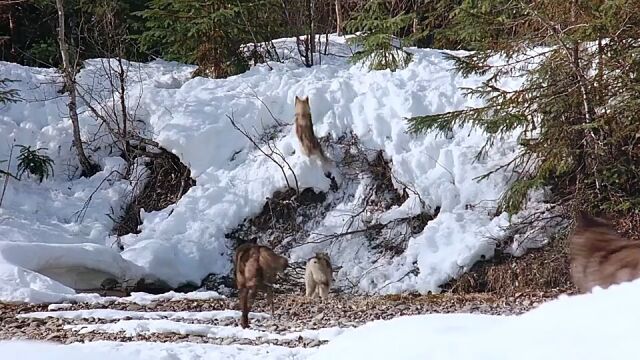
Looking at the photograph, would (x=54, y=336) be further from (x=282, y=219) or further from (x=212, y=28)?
(x=212, y=28)

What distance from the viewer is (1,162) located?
15305 millimetres

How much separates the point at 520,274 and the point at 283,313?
157 inches

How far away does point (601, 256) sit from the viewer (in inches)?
158

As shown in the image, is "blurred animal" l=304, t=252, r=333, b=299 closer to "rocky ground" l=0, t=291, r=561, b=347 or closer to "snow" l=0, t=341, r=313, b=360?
"rocky ground" l=0, t=291, r=561, b=347

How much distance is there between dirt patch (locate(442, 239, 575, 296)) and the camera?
1069cm

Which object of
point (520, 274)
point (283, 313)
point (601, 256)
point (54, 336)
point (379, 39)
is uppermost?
point (379, 39)

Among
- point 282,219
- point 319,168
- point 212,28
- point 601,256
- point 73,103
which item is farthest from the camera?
point 212,28

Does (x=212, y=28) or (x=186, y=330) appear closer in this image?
(x=186, y=330)

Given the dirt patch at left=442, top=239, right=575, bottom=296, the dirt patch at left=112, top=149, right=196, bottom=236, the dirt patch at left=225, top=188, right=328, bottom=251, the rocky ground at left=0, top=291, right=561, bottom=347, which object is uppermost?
the dirt patch at left=112, top=149, right=196, bottom=236

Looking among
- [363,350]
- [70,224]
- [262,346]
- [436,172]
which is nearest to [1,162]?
[70,224]

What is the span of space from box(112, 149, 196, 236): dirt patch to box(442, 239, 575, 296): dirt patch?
5869 millimetres

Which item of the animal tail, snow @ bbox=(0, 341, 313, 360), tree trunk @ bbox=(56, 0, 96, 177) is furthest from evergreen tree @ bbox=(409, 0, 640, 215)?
tree trunk @ bbox=(56, 0, 96, 177)

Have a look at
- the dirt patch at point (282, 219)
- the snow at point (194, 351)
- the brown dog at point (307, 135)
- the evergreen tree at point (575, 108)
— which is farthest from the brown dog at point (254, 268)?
the brown dog at point (307, 135)

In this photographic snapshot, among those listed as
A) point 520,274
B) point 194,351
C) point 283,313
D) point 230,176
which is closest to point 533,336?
point 194,351
